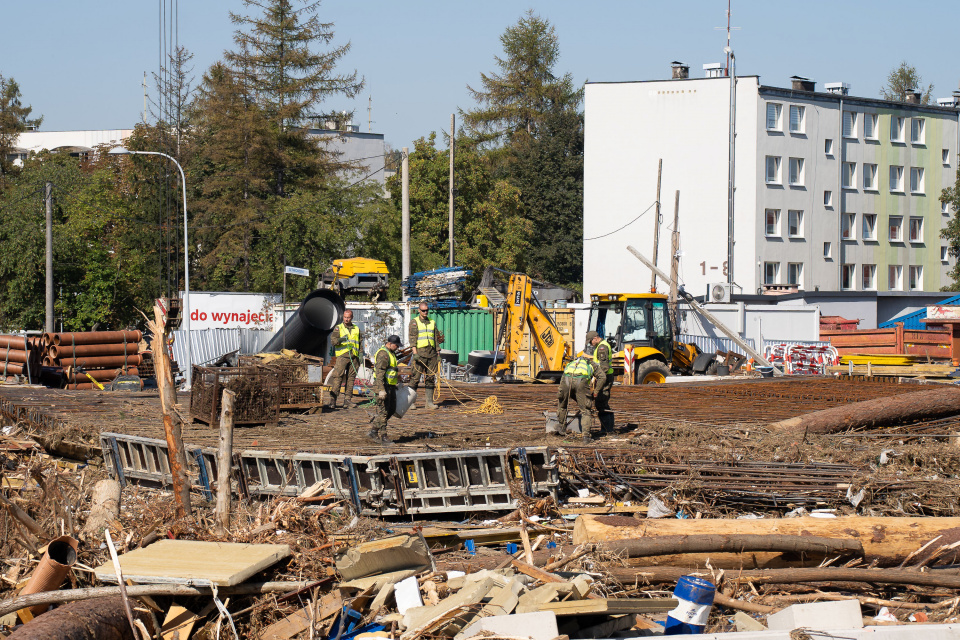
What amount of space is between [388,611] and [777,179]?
39.6 m

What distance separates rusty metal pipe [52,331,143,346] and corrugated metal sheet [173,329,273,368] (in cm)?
112

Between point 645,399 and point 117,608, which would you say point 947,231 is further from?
point 117,608

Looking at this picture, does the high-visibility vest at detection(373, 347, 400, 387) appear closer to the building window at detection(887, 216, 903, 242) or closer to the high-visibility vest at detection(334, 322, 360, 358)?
the high-visibility vest at detection(334, 322, 360, 358)

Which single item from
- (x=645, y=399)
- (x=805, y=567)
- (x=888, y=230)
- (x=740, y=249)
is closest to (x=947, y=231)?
(x=888, y=230)

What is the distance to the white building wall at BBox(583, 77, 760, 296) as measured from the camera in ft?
136

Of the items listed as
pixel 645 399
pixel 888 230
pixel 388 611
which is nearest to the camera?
pixel 388 611

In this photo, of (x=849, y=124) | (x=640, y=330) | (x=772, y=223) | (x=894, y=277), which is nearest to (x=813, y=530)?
(x=640, y=330)

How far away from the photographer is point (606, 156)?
143 feet

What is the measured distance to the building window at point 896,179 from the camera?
46562 millimetres

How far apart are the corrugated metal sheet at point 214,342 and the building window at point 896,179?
111ft

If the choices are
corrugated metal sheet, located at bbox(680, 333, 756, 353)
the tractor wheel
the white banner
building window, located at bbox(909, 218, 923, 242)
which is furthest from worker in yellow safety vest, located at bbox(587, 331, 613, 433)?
building window, located at bbox(909, 218, 923, 242)

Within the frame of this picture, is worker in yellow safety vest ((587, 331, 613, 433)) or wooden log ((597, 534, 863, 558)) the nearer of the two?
wooden log ((597, 534, 863, 558))

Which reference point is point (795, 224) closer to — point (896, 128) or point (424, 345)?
point (896, 128)

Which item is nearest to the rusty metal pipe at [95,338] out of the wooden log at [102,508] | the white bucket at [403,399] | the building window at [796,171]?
the white bucket at [403,399]
